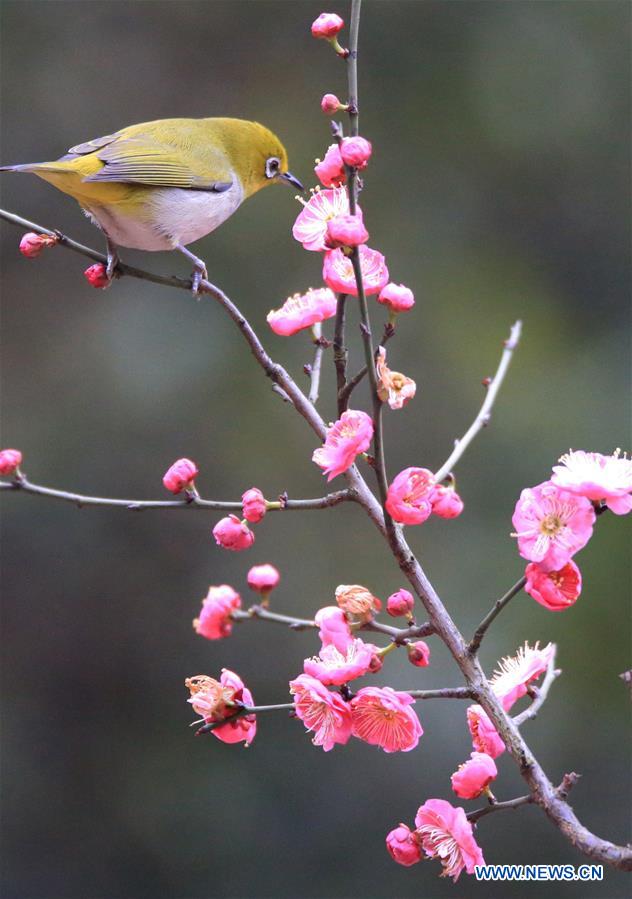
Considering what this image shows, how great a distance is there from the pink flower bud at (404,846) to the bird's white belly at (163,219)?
1864 mm

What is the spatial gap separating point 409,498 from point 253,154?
8.55ft

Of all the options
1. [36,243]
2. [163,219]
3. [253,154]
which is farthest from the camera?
[253,154]

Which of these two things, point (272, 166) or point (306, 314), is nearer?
point (306, 314)

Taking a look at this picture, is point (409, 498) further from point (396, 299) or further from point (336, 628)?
point (396, 299)

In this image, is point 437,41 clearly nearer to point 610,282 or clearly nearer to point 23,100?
point 610,282

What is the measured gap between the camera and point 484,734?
1.55 metres

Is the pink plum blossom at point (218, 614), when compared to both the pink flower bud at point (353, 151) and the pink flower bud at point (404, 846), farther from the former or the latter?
the pink flower bud at point (353, 151)

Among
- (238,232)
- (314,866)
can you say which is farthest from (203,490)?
(314,866)

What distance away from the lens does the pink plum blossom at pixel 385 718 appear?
1471mm

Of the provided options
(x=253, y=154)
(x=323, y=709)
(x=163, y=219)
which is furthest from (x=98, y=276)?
(x=253, y=154)

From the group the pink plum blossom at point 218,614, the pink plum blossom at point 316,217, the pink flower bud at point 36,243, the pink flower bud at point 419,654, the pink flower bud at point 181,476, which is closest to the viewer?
the pink plum blossom at point 218,614

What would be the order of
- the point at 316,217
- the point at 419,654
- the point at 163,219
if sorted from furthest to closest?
the point at 163,219 → the point at 316,217 → the point at 419,654

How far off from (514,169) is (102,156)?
392cm

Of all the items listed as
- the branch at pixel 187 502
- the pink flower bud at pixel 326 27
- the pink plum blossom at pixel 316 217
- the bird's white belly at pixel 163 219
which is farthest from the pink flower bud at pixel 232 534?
the bird's white belly at pixel 163 219
